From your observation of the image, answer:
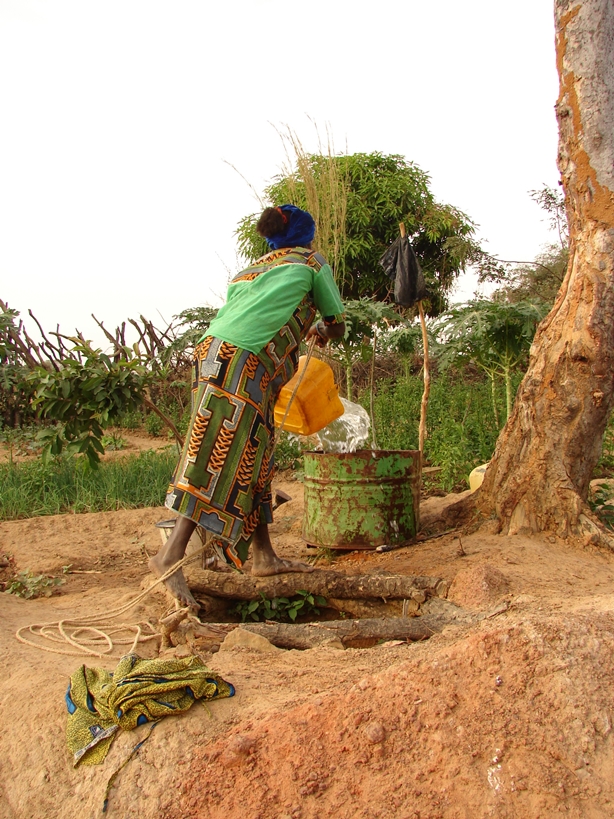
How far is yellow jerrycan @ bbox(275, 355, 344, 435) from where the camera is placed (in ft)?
11.2

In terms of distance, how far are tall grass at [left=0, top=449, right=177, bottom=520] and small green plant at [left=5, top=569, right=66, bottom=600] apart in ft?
4.68

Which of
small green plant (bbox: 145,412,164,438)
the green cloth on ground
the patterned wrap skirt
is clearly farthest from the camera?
small green plant (bbox: 145,412,164,438)

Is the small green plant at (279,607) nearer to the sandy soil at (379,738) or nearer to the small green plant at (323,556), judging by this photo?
the small green plant at (323,556)

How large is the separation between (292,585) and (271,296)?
4.32 ft

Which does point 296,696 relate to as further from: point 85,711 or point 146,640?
point 146,640

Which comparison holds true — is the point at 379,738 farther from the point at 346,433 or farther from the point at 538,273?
the point at 538,273

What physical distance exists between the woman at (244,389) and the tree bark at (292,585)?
164 mm

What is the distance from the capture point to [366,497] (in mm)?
3859

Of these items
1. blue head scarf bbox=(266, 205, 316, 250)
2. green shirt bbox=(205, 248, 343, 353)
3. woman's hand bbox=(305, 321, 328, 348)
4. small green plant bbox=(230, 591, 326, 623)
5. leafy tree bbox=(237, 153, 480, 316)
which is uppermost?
leafy tree bbox=(237, 153, 480, 316)

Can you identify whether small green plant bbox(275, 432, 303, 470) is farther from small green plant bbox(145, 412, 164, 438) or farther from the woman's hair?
the woman's hair

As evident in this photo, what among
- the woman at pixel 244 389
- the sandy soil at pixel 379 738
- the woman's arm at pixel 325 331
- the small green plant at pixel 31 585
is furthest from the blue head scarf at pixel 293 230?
the small green plant at pixel 31 585

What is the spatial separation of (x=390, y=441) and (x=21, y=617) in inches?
152

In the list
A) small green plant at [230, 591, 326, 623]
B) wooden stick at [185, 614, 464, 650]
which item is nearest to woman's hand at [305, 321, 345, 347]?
small green plant at [230, 591, 326, 623]

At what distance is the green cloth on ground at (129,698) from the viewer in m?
1.73
